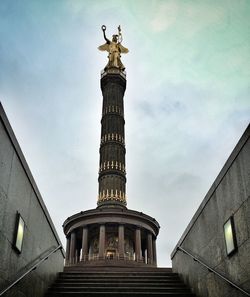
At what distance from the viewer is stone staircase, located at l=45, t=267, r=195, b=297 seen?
32.6 feet

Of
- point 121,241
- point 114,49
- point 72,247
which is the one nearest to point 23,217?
point 121,241

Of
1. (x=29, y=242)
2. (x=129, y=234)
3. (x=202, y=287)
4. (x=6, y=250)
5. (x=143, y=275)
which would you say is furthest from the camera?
(x=129, y=234)

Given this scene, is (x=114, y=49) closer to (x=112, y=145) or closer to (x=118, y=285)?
(x=112, y=145)

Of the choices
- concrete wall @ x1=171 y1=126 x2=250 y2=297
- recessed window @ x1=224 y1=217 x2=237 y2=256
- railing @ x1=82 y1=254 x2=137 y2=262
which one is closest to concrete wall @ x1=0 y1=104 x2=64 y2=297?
concrete wall @ x1=171 y1=126 x2=250 y2=297

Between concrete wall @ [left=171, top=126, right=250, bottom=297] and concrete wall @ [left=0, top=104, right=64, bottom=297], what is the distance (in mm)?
4181

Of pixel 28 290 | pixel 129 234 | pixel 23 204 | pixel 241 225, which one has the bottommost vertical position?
pixel 28 290

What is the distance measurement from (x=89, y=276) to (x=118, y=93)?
84.0ft

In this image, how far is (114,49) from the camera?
37688 millimetres

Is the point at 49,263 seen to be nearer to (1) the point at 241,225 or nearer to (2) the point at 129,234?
(1) the point at 241,225

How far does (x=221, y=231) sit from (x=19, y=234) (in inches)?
172

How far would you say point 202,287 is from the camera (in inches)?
364

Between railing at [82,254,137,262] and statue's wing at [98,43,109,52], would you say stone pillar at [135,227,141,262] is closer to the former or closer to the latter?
railing at [82,254,137,262]

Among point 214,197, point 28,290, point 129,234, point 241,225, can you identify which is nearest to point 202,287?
point 214,197

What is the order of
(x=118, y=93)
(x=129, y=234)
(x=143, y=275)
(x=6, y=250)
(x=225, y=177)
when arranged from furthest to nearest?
1. (x=118, y=93)
2. (x=129, y=234)
3. (x=143, y=275)
4. (x=225, y=177)
5. (x=6, y=250)
